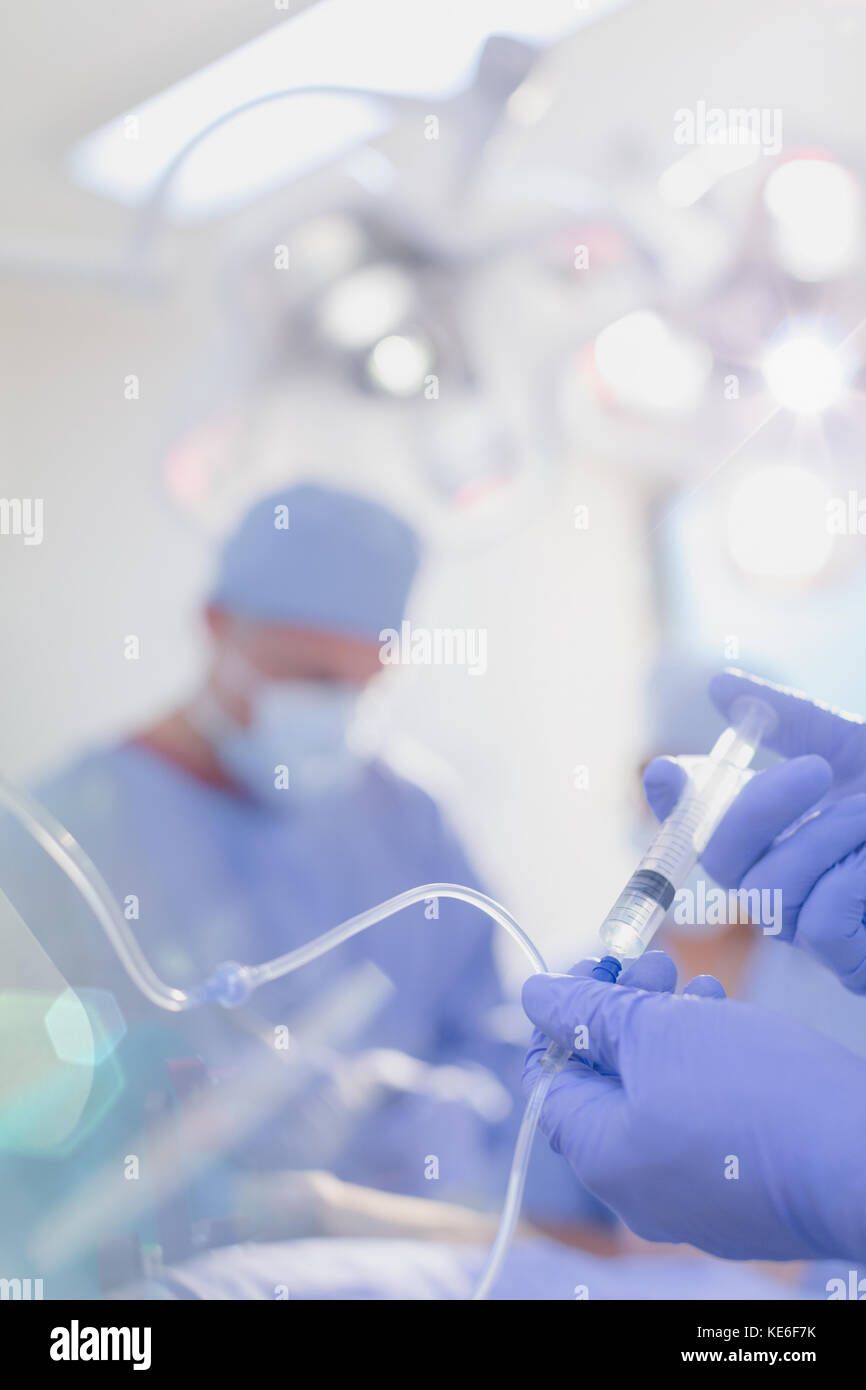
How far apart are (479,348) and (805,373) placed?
50cm

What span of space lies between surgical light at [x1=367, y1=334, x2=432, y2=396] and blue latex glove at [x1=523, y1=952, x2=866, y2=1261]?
0.95 m

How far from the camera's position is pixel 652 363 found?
1368 millimetres

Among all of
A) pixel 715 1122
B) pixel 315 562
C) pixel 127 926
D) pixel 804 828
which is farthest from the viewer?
pixel 315 562

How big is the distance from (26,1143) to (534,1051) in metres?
0.71

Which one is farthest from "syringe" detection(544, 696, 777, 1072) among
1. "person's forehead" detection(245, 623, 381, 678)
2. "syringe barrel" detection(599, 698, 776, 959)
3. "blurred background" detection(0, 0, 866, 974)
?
"person's forehead" detection(245, 623, 381, 678)

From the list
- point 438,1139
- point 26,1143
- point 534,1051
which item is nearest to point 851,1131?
point 534,1051

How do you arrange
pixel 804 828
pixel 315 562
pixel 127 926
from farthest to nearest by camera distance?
pixel 315 562
pixel 127 926
pixel 804 828

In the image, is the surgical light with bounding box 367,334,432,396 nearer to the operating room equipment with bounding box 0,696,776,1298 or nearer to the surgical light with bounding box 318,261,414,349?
the surgical light with bounding box 318,261,414,349

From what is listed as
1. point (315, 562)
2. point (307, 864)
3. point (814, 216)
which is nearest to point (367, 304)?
point (315, 562)

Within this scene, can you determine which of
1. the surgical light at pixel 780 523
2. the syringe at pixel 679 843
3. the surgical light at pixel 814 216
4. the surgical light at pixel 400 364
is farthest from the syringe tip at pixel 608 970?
the surgical light at pixel 814 216

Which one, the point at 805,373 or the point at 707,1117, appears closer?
the point at 707,1117

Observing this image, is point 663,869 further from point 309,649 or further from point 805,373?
point 805,373

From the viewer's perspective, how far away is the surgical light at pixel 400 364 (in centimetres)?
130

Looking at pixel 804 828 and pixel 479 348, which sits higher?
pixel 479 348
